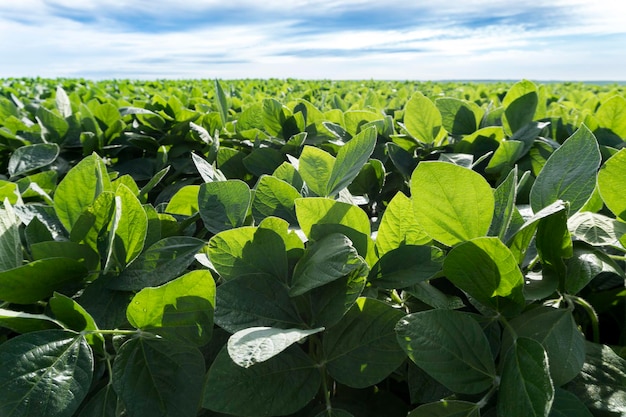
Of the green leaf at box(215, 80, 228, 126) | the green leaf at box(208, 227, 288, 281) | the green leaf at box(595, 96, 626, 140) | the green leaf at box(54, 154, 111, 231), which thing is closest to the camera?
the green leaf at box(208, 227, 288, 281)

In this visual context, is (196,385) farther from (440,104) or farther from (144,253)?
(440,104)

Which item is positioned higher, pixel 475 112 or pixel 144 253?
pixel 475 112

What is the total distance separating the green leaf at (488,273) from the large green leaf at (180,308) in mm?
381

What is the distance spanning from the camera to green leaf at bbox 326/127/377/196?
968 millimetres

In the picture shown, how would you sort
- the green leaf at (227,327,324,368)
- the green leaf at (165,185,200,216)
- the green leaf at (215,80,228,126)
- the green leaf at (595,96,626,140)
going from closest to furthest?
1. the green leaf at (227,327,324,368)
2. the green leaf at (165,185,200,216)
3. the green leaf at (595,96,626,140)
4. the green leaf at (215,80,228,126)

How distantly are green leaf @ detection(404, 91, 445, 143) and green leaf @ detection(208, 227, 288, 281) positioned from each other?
947 mm

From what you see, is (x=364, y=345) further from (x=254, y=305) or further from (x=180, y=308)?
(x=180, y=308)

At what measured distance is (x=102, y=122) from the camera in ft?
7.60

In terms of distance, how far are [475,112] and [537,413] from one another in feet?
4.76

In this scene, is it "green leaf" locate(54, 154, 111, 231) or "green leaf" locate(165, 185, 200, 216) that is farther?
"green leaf" locate(165, 185, 200, 216)

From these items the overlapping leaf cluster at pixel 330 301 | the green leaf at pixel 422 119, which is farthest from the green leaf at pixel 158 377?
the green leaf at pixel 422 119

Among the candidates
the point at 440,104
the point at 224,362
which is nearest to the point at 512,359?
the point at 224,362

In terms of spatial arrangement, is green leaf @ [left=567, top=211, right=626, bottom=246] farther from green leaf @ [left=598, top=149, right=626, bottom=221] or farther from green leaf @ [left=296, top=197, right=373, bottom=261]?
green leaf @ [left=296, top=197, right=373, bottom=261]

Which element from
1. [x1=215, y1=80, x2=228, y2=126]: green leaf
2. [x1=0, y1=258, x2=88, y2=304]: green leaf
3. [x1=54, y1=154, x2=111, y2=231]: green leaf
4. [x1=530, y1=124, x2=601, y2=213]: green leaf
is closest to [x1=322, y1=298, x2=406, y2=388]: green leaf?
[x1=530, y1=124, x2=601, y2=213]: green leaf
